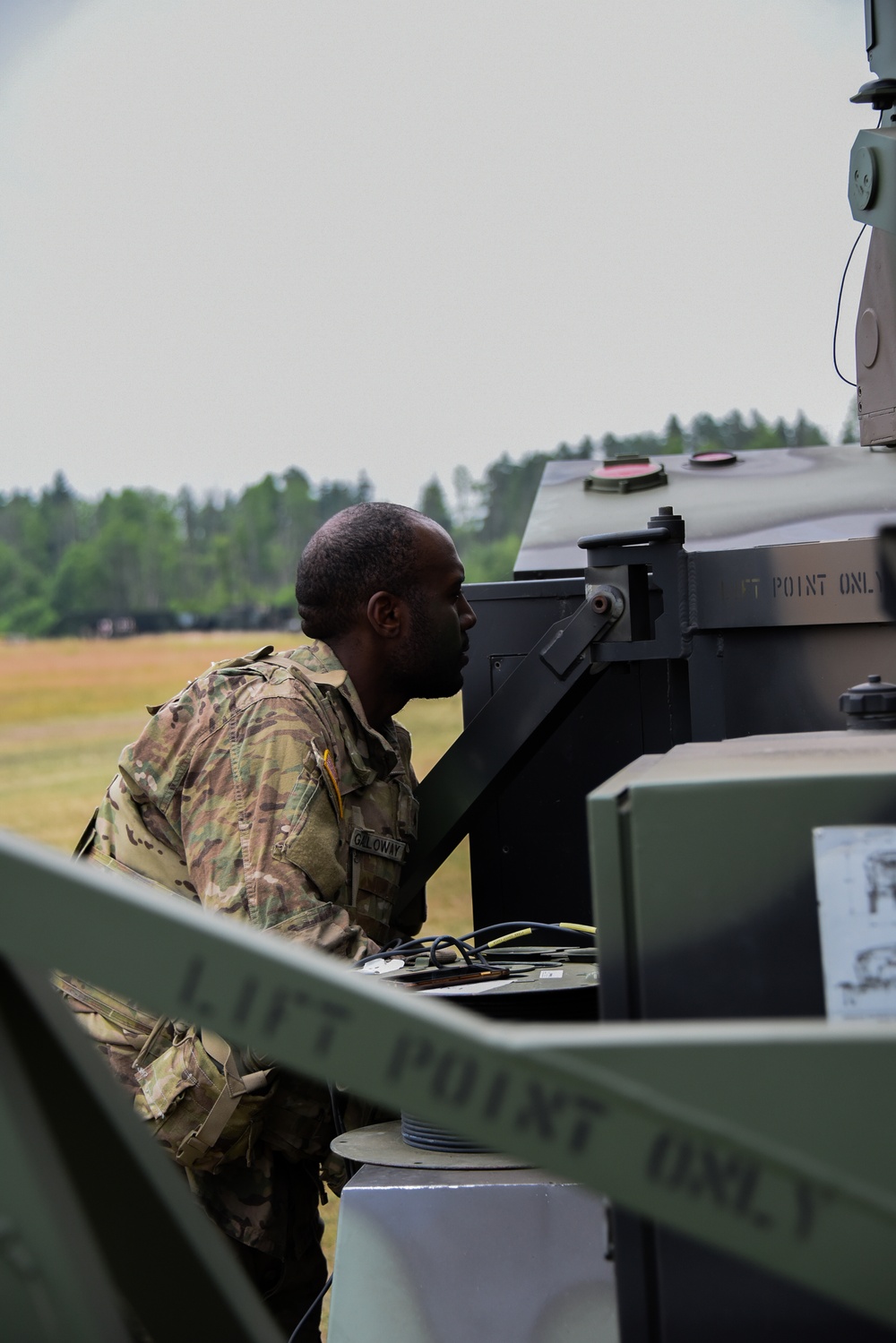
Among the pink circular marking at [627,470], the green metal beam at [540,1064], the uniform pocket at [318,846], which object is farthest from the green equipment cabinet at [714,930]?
the pink circular marking at [627,470]

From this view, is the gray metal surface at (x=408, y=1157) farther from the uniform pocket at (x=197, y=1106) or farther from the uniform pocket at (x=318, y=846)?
the uniform pocket at (x=318, y=846)

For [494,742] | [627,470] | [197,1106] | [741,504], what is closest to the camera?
[197,1106]

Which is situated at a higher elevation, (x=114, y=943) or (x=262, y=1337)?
(x=114, y=943)

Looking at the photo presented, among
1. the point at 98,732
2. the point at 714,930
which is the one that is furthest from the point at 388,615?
the point at 98,732

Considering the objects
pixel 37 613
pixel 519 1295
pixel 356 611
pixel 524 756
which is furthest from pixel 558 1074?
pixel 37 613

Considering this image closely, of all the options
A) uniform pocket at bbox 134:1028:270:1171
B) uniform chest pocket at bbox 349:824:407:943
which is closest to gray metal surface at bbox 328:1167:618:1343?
uniform pocket at bbox 134:1028:270:1171

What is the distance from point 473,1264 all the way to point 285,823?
96cm

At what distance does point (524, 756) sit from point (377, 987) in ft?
7.76

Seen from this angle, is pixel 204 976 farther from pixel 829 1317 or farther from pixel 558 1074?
pixel 829 1317

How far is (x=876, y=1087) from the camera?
116 cm

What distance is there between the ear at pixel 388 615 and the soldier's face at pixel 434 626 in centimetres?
2

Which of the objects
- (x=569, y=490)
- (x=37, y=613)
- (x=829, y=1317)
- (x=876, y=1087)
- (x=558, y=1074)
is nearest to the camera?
(x=558, y=1074)

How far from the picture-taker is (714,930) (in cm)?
142

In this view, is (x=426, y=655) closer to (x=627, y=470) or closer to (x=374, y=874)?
(x=374, y=874)
